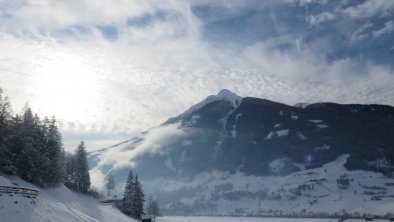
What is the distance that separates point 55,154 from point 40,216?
201 feet

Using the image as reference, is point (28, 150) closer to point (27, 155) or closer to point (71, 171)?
point (27, 155)

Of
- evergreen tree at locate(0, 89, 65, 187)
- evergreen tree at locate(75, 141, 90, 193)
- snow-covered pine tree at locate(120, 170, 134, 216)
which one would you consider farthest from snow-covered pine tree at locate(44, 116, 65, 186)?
snow-covered pine tree at locate(120, 170, 134, 216)

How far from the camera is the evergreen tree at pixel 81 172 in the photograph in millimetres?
148250

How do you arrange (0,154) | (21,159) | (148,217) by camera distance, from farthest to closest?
(148,217) → (21,159) → (0,154)

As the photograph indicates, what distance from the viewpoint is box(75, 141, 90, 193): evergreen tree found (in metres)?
148

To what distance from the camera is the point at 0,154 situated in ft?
310

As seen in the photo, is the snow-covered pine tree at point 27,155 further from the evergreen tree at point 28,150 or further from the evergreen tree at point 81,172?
the evergreen tree at point 81,172

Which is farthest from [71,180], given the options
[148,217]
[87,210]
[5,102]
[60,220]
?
[60,220]

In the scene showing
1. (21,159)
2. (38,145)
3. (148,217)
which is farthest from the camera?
(148,217)

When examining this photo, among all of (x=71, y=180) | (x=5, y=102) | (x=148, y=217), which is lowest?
(x=148, y=217)

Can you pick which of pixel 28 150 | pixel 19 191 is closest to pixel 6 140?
pixel 28 150

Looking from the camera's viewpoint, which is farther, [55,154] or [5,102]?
[55,154]

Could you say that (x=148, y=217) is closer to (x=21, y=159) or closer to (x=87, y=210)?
(x=87, y=210)

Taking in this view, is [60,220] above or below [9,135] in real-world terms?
below
